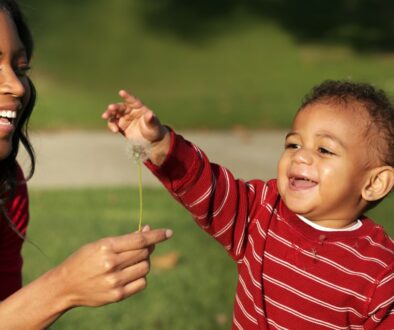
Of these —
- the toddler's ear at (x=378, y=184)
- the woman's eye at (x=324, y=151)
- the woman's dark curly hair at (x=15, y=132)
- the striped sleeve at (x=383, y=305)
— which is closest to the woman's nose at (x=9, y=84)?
the woman's dark curly hair at (x=15, y=132)

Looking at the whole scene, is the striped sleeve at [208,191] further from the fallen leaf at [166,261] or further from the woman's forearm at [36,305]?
the fallen leaf at [166,261]

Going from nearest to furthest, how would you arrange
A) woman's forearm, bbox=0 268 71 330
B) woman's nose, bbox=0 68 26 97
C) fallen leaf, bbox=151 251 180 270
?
woman's forearm, bbox=0 268 71 330 < woman's nose, bbox=0 68 26 97 < fallen leaf, bbox=151 251 180 270

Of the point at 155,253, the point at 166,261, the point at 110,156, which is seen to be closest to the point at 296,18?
the point at 110,156

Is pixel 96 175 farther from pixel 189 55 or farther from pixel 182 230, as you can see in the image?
pixel 189 55

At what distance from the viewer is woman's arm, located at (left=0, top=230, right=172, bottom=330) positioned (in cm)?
199

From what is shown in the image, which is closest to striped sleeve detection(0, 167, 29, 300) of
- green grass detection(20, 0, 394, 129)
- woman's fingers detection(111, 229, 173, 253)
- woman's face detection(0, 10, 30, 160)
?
woman's face detection(0, 10, 30, 160)

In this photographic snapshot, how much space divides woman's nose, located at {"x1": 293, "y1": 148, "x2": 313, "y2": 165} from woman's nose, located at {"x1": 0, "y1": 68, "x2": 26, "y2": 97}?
95 centimetres

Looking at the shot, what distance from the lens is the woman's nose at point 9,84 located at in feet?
8.09

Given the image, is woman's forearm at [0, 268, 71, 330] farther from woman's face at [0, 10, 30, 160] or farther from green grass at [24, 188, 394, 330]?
green grass at [24, 188, 394, 330]

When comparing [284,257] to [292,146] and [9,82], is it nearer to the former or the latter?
[292,146]

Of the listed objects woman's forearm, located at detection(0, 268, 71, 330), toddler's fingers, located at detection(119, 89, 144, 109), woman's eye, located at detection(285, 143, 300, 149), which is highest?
toddler's fingers, located at detection(119, 89, 144, 109)

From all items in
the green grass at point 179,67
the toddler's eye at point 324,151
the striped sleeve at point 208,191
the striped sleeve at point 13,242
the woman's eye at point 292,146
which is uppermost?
the toddler's eye at point 324,151

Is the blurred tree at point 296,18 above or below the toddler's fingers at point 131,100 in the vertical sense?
below

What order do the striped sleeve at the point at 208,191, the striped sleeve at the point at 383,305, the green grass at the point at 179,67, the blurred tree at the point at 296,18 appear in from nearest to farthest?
the striped sleeve at the point at 383,305 < the striped sleeve at the point at 208,191 < the green grass at the point at 179,67 < the blurred tree at the point at 296,18
